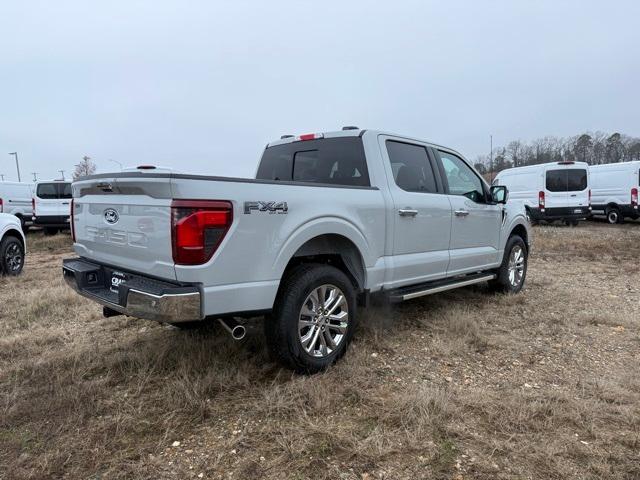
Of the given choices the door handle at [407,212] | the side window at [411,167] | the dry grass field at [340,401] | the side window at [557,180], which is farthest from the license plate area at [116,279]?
the side window at [557,180]

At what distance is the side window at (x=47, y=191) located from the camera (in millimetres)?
14984

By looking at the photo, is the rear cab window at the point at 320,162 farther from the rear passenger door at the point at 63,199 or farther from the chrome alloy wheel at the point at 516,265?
the rear passenger door at the point at 63,199

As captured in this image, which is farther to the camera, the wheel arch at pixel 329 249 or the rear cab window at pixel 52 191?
the rear cab window at pixel 52 191

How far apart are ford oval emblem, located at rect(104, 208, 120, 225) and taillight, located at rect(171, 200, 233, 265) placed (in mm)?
734

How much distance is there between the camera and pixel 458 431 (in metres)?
2.90

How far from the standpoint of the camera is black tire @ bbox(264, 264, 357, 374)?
3.40m

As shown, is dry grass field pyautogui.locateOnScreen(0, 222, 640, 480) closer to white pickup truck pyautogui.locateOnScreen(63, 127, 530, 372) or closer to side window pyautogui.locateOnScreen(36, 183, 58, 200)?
white pickup truck pyautogui.locateOnScreen(63, 127, 530, 372)

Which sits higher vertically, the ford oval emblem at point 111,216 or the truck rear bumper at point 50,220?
the ford oval emblem at point 111,216

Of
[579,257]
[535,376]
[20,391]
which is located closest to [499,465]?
[535,376]

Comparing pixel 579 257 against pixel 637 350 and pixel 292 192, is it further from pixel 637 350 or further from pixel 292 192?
pixel 292 192

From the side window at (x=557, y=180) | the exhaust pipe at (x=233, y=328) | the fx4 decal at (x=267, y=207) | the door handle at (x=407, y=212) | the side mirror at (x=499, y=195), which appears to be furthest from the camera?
the side window at (x=557, y=180)

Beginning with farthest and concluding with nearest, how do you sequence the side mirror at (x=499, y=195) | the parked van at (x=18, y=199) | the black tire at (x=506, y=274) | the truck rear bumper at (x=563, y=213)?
1. the truck rear bumper at (x=563, y=213)
2. the parked van at (x=18, y=199)
3. the black tire at (x=506, y=274)
4. the side mirror at (x=499, y=195)

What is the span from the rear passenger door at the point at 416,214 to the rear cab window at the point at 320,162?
0.27 metres

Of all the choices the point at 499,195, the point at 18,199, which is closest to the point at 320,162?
the point at 499,195
